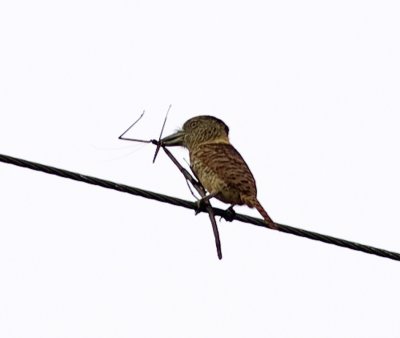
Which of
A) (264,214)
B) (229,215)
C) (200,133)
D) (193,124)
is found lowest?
(264,214)

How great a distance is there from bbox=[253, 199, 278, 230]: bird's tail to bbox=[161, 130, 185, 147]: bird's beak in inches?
47.6

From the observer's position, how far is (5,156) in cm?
775

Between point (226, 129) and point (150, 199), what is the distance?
3.44 metres

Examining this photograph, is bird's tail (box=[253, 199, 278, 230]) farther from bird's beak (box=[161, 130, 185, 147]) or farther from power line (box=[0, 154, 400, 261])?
bird's beak (box=[161, 130, 185, 147])

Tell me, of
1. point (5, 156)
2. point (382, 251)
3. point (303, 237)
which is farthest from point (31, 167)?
point (382, 251)

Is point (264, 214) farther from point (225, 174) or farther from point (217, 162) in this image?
point (217, 162)

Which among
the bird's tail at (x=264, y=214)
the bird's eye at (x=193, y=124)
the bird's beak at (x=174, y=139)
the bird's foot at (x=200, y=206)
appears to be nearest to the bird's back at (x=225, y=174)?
the bird's tail at (x=264, y=214)

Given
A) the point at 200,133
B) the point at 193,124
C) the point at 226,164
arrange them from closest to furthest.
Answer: the point at 226,164
the point at 200,133
the point at 193,124

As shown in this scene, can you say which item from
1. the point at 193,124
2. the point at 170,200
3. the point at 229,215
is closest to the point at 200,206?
the point at 229,215

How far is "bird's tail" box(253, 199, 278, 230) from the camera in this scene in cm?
865

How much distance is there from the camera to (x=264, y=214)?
361 inches

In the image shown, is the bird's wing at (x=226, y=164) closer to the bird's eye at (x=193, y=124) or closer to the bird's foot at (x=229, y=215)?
the bird's foot at (x=229, y=215)

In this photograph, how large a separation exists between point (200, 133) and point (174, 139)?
0.38 m

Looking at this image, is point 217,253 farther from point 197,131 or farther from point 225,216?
point 197,131
